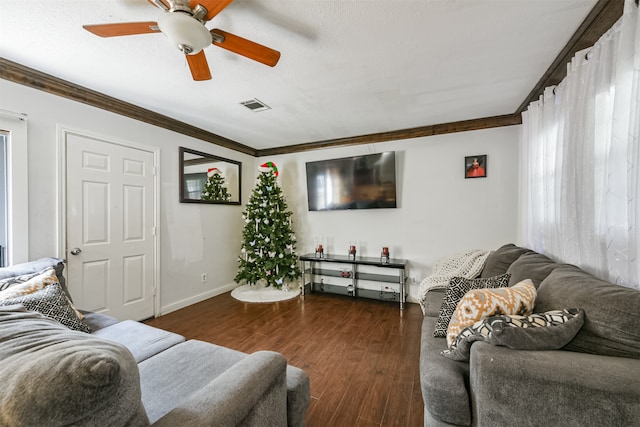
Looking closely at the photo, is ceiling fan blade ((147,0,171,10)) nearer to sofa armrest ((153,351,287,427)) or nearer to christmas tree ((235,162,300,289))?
sofa armrest ((153,351,287,427))

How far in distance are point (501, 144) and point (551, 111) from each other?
40.1 inches

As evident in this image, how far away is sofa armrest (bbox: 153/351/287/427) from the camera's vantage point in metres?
0.78

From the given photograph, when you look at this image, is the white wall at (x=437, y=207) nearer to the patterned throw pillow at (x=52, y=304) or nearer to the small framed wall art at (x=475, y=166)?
the small framed wall art at (x=475, y=166)

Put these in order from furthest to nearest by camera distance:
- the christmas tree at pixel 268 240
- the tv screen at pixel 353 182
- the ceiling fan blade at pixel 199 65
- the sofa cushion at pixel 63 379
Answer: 1. the christmas tree at pixel 268 240
2. the tv screen at pixel 353 182
3. the ceiling fan blade at pixel 199 65
4. the sofa cushion at pixel 63 379

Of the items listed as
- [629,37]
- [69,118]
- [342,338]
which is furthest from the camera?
[342,338]

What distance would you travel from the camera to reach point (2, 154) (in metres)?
2.06

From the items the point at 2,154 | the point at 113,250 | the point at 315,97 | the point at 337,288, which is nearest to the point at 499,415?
the point at 315,97

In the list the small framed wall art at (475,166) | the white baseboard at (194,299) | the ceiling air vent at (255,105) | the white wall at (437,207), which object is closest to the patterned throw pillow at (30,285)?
the white baseboard at (194,299)

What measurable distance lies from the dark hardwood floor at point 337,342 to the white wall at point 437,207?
2.76ft

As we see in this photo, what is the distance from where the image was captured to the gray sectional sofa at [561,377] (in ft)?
2.92

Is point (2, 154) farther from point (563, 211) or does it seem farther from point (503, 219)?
point (503, 219)

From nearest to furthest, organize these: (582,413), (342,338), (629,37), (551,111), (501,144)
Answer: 1. (582,413)
2. (629,37)
3. (551,111)
4. (342,338)
5. (501,144)

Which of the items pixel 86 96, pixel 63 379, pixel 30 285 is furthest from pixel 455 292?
pixel 86 96

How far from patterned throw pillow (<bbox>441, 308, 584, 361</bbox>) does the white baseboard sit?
10.9ft
